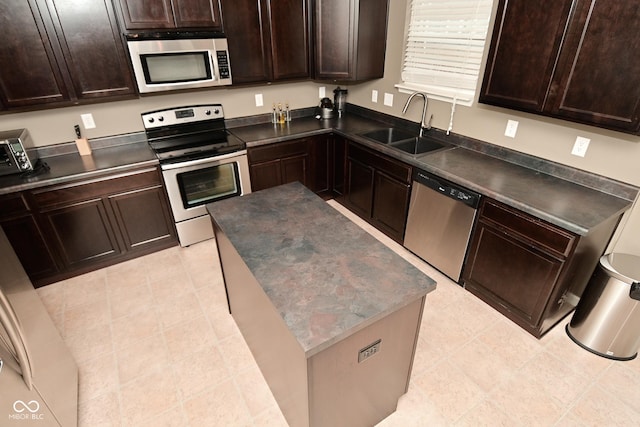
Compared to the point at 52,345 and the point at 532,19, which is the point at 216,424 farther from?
the point at 532,19

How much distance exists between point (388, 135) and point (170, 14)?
86.5 inches

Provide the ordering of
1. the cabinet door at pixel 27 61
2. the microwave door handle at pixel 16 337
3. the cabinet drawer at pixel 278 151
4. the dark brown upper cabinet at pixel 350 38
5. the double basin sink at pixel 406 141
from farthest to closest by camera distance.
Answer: the cabinet drawer at pixel 278 151 < the double basin sink at pixel 406 141 < the dark brown upper cabinet at pixel 350 38 < the cabinet door at pixel 27 61 < the microwave door handle at pixel 16 337

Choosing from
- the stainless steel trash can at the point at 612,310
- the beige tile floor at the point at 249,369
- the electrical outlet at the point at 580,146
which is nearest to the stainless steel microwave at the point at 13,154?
the beige tile floor at the point at 249,369

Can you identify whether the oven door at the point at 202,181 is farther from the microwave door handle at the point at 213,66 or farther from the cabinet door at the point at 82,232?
the microwave door handle at the point at 213,66

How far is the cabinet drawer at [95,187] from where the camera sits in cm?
249

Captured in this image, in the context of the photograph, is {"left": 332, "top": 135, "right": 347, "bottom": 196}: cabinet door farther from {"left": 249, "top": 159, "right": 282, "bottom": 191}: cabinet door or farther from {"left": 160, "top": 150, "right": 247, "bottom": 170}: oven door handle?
{"left": 160, "top": 150, "right": 247, "bottom": 170}: oven door handle

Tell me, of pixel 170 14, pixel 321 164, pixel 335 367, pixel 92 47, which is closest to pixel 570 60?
pixel 335 367

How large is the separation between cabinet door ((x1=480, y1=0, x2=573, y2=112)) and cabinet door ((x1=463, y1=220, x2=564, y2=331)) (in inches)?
34.0

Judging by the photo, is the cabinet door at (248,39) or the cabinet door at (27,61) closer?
the cabinet door at (27,61)

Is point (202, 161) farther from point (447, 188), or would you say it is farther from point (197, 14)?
point (447, 188)

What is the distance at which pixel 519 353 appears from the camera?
217 centimetres

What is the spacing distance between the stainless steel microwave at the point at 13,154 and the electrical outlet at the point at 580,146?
3.85m

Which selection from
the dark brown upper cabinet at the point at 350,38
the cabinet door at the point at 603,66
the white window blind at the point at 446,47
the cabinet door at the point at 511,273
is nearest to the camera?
the cabinet door at the point at 603,66

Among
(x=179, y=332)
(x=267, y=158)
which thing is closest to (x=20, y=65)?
(x=267, y=158)
